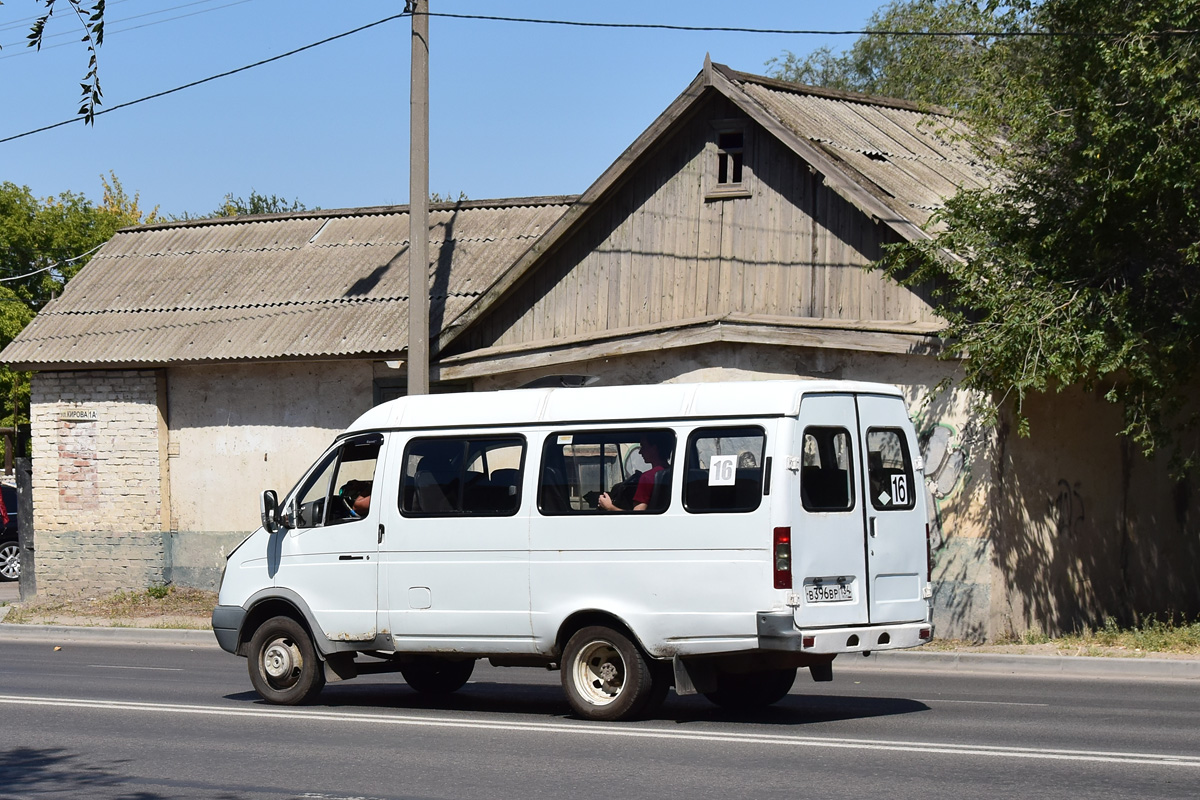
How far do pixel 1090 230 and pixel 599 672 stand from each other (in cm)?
749

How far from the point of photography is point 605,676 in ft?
33.0

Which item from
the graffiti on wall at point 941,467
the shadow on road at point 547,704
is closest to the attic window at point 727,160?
the graffiti on wall at point 941,467

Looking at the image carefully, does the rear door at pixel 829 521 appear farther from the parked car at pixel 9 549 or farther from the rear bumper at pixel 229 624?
the parked car at pixel 9 549

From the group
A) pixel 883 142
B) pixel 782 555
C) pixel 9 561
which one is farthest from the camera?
pixel 9 561

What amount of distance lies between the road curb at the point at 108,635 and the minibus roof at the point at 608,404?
7.96 metres

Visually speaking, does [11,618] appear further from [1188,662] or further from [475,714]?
[1188,662]

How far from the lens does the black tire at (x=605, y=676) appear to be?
978 centimetres

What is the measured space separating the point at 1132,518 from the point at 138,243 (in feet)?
53.9

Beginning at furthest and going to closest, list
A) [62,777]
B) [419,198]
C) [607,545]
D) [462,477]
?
[419,198]
[462,477]
[607,545]
[62,777]

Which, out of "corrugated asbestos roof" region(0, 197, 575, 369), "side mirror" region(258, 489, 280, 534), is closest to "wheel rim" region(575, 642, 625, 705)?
"side mirror" region(258, 489, 280, 534)

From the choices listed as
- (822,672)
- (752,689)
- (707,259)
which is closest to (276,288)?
(707,259)

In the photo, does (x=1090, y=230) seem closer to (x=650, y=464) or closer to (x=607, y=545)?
(x=650, y=464)

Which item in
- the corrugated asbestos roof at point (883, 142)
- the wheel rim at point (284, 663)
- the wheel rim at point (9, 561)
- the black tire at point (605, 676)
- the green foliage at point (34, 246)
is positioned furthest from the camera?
the green foliage at point (34, 246)

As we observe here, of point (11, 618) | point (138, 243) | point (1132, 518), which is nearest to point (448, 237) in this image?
point (138, 243)
